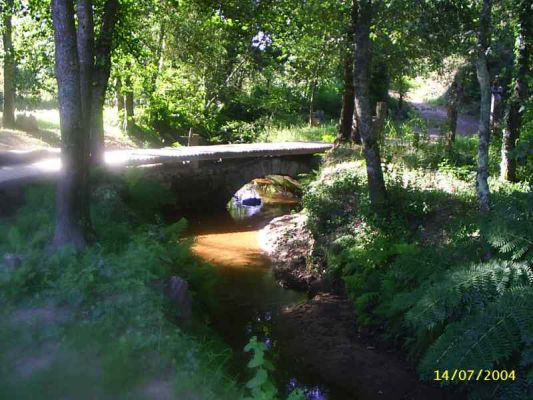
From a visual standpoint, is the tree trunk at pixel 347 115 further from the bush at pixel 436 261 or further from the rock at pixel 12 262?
the rock at pixel 12 262

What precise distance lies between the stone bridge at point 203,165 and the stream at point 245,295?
87cm

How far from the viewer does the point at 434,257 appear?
22.9 ft

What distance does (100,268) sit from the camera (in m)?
6.54

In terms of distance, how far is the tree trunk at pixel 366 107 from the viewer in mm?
9305

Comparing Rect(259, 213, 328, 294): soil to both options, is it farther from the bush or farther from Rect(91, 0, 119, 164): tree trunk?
Rect(91, 0, 119, 164): tree trunk

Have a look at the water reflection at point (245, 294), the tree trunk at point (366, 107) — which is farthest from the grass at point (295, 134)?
the tree trunk at point (366, 107)

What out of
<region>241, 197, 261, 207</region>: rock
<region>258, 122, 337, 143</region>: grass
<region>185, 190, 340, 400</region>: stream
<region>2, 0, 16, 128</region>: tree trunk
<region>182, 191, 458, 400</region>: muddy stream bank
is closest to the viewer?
<region>182, 191, 458, 400</region>: muddy stream bank

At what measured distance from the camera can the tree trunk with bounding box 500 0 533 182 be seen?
377 inches

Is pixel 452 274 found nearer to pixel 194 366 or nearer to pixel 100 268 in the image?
pixel 194 366

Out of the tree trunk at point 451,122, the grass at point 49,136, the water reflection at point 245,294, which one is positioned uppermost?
the tree trunk at point 451,122

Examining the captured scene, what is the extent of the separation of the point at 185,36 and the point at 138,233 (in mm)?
13813

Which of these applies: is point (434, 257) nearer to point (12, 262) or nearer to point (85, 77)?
point (12, 262)

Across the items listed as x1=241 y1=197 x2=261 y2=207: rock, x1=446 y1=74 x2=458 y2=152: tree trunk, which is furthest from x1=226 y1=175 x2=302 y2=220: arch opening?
x1=446 y1=74 x2=458 y2=152: tree trunk

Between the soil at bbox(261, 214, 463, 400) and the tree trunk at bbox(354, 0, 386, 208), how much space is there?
77.8 inches
